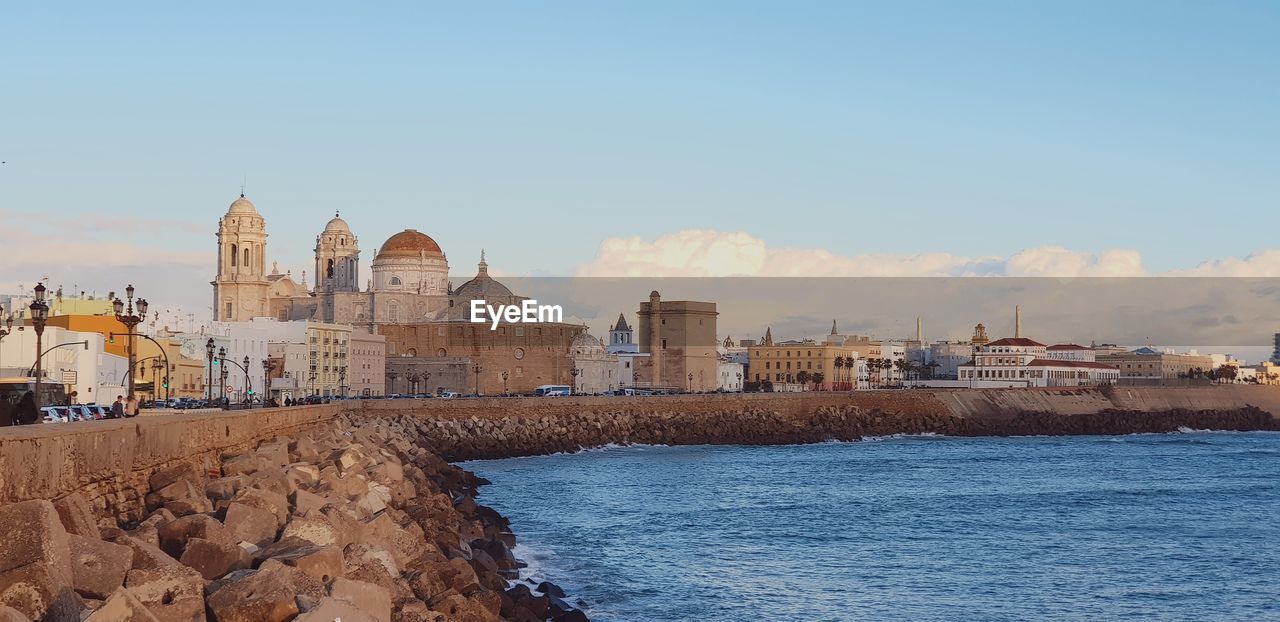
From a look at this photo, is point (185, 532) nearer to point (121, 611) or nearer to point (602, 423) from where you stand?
point (121, 611)

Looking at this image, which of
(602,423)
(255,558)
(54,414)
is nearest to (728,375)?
(602,423)

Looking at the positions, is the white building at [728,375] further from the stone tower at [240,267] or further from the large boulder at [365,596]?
the large boulder at [365,596]

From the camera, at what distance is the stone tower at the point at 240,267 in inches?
3519

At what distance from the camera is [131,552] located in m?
8.59

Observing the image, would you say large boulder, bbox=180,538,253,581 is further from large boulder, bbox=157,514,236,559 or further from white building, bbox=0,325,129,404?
white building, bbox=0,325,129,404

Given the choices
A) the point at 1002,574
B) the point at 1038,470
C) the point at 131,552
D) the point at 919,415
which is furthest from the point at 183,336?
the point at 131,552

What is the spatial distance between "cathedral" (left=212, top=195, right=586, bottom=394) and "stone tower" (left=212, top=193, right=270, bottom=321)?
0.20ft

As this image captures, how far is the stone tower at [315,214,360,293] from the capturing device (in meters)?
93.6

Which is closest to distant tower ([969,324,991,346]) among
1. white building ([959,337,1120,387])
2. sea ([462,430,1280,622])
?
white building ([959,337,1120,387])

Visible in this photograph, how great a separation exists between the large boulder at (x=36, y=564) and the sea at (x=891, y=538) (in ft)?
30.7

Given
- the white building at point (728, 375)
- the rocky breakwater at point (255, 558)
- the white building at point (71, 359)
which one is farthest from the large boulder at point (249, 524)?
the white building at point (728, 375)

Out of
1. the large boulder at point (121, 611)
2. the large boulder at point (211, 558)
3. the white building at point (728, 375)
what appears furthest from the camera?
the white building at point (728, 375)

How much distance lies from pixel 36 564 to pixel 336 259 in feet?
294

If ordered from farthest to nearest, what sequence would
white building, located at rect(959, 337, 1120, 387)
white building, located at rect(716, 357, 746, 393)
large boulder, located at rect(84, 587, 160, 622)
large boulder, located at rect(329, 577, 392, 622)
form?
white building, located at rect(959, 337, 1120, 387)
white building, located at rect(716, 357, 746, 393)
large boulder, located at rect(329, 577, 392, 622)
large boulder, located at rect(84, 587, 160, 622)
